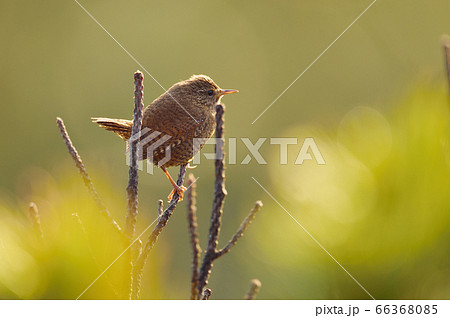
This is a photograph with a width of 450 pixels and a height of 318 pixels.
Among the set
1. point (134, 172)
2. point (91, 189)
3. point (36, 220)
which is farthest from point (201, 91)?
point (36, 220)

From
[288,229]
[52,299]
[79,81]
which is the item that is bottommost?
[52,299]

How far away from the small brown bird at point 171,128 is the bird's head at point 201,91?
46 mm

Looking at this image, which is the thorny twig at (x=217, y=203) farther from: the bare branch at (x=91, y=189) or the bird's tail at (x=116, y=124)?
the bird's tail at (x=116, y=124)

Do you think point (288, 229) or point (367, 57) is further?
point (367, 57)

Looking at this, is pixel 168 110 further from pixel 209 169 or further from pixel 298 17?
pixel 298 17

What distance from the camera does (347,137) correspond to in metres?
1.80

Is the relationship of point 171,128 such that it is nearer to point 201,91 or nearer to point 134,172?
point 201,91

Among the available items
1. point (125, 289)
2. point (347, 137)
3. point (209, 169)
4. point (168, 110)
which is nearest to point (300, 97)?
point (209, 169)

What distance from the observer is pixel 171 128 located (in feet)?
10.4

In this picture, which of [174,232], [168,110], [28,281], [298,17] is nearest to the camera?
[28,281]

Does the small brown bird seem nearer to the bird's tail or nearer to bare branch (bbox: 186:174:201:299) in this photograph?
the bird's tail

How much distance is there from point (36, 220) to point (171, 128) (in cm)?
194

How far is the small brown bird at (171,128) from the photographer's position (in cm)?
314

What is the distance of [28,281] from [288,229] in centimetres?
90
